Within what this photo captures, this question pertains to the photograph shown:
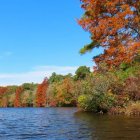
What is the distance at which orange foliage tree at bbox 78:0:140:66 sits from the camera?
17.3 meters

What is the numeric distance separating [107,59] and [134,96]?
127ft

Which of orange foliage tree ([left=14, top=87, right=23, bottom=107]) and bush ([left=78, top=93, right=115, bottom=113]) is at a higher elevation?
orange foliage tree ([left=14, top=87, right=23, bottom=107])

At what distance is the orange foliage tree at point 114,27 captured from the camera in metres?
17.3

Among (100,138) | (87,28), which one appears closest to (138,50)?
(87,28)

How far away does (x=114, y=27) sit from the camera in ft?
57.8

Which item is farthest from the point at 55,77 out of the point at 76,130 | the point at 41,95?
the point at 76,130

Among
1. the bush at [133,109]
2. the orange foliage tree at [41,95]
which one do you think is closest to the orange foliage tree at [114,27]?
the bush at [133,109]

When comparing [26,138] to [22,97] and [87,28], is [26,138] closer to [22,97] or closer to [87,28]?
[87,28]

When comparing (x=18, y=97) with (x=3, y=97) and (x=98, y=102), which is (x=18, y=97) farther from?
(x=98, y=102)

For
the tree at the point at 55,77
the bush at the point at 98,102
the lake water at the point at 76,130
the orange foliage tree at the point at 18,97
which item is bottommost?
the lake water at the point at 76,130

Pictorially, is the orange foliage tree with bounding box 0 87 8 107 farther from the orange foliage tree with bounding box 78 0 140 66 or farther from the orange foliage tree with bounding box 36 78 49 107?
the orange foliage tree with bounding box 78 0 140 66

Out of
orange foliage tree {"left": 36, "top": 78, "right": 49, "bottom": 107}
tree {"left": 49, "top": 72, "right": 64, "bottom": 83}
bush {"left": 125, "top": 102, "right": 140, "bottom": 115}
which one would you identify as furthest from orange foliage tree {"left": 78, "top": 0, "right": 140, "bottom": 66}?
tree {"left": 49, "top": 72, "right": 64, "bottom": 83}

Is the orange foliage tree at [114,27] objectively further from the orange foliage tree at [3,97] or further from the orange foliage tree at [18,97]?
the orange foliage tree at [3,97]

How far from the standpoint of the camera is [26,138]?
24422 mm
